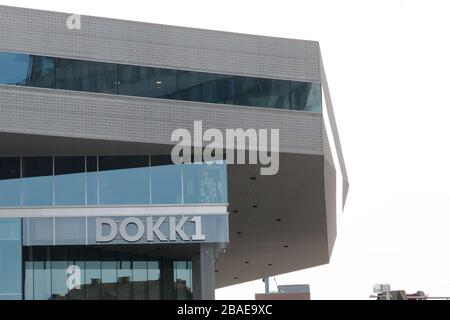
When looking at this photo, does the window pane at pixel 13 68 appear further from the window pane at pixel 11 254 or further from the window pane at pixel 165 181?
the window pane at pixel 165 181

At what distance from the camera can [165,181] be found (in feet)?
110

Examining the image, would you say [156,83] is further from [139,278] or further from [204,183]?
[139,278]

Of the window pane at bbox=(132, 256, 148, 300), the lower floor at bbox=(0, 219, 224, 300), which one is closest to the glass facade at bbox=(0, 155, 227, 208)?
the lower floor at bbox=(0, 219, 224, 300)

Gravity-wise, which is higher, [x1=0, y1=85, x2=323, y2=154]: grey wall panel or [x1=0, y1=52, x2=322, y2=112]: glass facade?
[x1=0, y1=52, x2=322, y2=112]: glass facade

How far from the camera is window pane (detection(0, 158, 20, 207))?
108 ft

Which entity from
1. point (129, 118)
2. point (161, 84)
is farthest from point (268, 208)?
point (129, 118)

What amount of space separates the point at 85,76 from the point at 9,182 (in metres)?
4.20

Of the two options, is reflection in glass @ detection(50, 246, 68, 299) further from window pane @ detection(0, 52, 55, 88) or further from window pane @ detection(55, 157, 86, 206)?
window pane @ detection(0, 52, 55, 88)

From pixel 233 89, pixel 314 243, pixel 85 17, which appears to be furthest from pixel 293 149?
pixel 314 243

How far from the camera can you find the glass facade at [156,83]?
1252 inches

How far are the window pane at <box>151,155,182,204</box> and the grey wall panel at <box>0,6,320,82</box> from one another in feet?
10.3

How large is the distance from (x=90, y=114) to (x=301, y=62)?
7140mm

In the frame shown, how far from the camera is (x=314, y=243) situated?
185 ft

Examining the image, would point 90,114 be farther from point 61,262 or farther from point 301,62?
point 301,62
